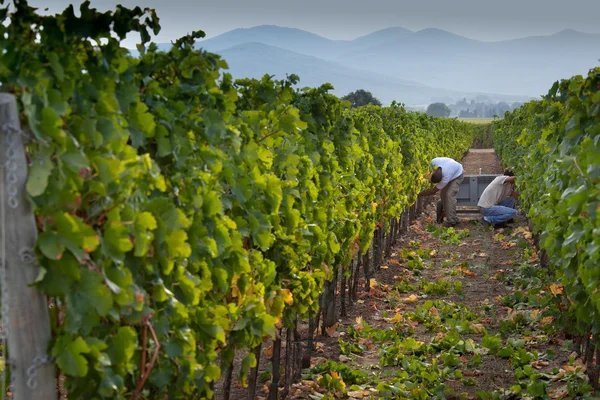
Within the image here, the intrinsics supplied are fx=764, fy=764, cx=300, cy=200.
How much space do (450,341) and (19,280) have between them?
18.3 feet

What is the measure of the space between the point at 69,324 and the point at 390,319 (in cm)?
670

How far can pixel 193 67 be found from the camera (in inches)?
159

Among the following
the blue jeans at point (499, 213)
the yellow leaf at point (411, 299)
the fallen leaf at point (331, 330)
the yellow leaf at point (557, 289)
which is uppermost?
the yellow leaf at point (557, 289)

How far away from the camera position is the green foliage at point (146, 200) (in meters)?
2.58

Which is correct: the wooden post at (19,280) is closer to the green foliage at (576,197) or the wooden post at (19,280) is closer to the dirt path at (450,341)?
the green foliage at (576,197)

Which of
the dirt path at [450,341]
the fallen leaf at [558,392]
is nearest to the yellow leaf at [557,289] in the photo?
the dirt path at [450,341]

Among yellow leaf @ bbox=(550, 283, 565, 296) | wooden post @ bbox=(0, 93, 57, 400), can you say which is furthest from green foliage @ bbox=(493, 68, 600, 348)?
wooden post @ bbox=(0, 93, 57, 400)

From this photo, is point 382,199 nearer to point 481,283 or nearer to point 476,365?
point 481,283

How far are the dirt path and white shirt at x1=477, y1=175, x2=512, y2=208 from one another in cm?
374

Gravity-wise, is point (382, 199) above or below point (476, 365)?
above

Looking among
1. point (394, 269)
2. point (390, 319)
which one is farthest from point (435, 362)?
point (394, 269)

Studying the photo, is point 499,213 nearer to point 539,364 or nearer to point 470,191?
point 470,191

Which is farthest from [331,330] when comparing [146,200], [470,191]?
[470,191]

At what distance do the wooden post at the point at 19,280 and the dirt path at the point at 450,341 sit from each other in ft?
11.9
